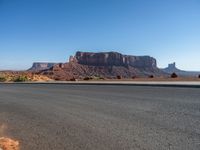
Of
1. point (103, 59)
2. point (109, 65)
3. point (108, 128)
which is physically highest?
point (103, 59)

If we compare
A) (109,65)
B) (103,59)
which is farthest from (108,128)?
(103,59)

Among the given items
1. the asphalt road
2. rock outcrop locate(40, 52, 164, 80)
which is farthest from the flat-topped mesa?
the asphalt road

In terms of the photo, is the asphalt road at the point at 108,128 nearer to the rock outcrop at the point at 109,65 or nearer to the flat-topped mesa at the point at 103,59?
the rock outcrop at the point at 109,65

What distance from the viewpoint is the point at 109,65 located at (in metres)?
146

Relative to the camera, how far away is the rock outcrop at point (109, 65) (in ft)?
443

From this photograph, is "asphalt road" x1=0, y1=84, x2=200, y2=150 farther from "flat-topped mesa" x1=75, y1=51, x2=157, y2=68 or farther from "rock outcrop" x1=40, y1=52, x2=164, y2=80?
"flat-topped mesa" x1=75, y1=51, x2=157, y2=68

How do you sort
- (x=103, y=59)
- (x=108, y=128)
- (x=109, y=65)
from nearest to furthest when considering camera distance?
(x=108, y=128)
(x=109, y=65)
(x=103, y=59)

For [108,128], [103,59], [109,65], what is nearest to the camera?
[108,128]

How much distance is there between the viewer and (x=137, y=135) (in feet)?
27.9

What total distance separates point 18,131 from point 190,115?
18.1ft

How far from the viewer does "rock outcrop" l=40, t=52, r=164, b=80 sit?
13488cm

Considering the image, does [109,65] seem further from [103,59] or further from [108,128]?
[108,128]

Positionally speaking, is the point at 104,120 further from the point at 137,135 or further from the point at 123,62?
the point at 123,62

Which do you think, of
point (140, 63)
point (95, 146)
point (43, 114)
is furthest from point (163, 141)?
point (140, 63)
